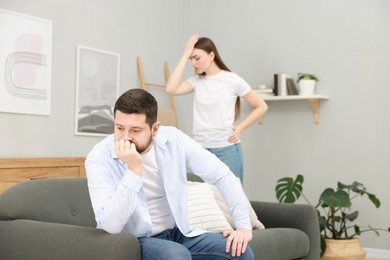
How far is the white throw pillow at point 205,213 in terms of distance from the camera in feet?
10.4

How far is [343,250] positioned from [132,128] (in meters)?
3.08

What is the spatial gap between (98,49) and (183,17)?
1374 mm

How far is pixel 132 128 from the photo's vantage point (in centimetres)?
212

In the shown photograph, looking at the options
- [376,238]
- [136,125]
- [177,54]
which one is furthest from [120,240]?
[177,54]

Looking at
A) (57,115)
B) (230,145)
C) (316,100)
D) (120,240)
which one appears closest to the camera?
(120,240)

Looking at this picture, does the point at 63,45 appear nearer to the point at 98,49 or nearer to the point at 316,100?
the point at 98,49

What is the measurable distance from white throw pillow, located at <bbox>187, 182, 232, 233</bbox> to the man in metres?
0.81

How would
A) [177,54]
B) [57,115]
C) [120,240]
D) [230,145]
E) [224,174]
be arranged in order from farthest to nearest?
[177,54] < [57,115] < [230,145] < [224,174] < [120,240]

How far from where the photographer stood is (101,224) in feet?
6.86

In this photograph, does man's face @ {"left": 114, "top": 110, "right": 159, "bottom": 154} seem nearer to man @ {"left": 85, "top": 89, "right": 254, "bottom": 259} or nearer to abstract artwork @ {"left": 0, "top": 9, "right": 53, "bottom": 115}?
man @ {"left": 85, "top": 89, "right": 254, "bottom": 259}

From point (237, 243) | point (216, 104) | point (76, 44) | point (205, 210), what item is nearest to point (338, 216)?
point (216, 104)

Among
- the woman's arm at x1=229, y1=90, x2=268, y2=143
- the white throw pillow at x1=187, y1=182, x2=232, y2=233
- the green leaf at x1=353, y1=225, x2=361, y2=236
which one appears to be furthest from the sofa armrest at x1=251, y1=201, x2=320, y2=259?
the green leaf at x1=353, y1=225, x2=361, y2=236

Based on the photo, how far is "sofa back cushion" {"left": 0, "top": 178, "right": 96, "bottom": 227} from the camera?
250cm

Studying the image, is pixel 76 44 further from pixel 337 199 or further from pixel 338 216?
pixel 338 216
